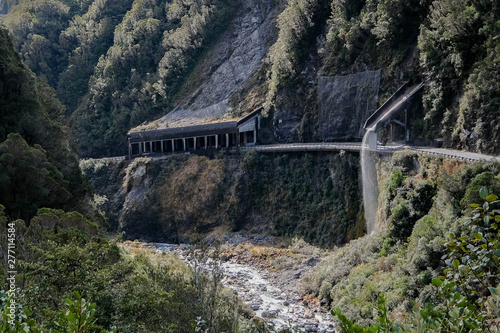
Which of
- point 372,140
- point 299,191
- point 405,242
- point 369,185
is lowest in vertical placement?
point 405,242

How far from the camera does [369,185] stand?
32.2 m

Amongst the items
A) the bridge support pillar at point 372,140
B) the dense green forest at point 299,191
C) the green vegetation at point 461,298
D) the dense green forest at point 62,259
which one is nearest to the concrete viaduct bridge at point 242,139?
the bridge support pillar at point 372,140

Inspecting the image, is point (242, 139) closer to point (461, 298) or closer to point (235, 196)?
point (235, 196)

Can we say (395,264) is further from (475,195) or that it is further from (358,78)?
(358,78)

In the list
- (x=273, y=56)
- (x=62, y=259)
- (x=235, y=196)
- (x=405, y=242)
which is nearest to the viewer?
(x=62, y=259)

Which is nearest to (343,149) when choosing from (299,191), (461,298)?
(299,191)

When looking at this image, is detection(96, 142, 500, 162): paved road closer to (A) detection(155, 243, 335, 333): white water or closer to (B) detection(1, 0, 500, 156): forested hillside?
(B) detection(1, 0, 500, 156): forested hillside

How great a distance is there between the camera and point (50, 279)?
48.8 feet

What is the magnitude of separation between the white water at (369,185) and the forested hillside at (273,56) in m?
3.45

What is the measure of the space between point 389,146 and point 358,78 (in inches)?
332

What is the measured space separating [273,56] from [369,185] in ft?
74.0

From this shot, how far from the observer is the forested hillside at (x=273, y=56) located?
27.3 meters

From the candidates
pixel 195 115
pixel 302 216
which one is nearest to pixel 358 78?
pixel 302 216

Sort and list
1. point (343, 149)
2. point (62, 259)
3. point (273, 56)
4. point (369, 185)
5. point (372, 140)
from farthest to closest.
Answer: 1. point (273, 56)
2. point (343, 149)
3. point (369, 185)
4. point (372, 140)
5. point (62, 259)
